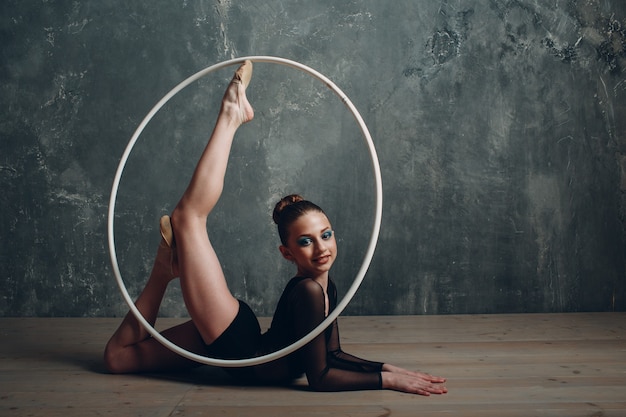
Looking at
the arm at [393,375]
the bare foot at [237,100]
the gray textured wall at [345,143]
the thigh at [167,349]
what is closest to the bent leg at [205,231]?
the bare foot at [237,100]

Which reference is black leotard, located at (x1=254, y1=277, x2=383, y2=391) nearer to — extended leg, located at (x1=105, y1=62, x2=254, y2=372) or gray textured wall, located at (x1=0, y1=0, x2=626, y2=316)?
extended leg, located at (x1=105, y1=62, x2=254, y2=372)

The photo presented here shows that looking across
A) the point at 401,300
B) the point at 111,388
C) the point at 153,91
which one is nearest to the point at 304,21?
the point at 153,91

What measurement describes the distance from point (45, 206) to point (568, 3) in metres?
3.21

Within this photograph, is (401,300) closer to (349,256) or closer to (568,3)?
(349,256)

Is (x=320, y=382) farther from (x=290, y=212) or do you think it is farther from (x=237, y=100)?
(x=237, y=100)

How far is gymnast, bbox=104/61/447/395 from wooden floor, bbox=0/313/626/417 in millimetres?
67

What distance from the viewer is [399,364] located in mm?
2793

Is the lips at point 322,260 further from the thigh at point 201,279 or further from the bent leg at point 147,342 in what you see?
the bent leg at point 147,342

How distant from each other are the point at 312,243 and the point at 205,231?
0.37m

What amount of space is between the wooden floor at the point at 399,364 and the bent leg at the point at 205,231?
0.91ft

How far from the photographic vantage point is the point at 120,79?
3.92 metres

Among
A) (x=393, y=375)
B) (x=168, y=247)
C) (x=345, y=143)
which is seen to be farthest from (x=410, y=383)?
(x=345, y=143)

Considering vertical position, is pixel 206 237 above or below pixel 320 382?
above

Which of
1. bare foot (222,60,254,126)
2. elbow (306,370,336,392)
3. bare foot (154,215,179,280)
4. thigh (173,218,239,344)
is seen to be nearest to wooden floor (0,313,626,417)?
elbow (306,370,336,392)
